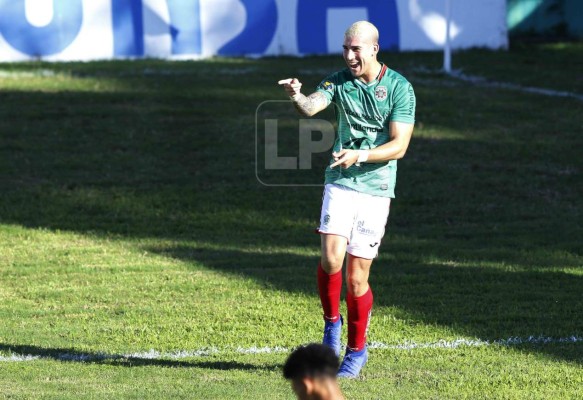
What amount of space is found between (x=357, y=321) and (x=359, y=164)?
0.98m

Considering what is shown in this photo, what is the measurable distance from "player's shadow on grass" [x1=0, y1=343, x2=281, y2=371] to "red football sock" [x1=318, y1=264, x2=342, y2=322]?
1.57 feet

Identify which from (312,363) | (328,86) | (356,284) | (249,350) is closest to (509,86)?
(249,350)

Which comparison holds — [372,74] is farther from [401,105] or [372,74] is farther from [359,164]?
[359,164]

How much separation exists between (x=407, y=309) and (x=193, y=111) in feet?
34.2

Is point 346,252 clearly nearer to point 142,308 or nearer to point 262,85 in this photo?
point 142,308

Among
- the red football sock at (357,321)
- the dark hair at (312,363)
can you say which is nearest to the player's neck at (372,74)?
the red football sock at (357,321)

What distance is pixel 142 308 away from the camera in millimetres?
9188

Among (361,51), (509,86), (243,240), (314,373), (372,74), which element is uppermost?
(361,51)

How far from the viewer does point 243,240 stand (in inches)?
492

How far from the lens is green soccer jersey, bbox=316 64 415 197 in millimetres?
7066

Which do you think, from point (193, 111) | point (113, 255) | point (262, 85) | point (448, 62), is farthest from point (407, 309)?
point (448, 62)

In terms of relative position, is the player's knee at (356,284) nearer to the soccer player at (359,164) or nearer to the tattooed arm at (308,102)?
the soccer player at (359,164)

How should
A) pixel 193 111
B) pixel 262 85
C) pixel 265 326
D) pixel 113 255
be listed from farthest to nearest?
1. pixel 262 85
2. pixel 193 111
3. pixel 113 255
4. pixel 265 326

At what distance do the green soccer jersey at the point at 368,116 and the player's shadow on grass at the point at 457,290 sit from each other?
5.73ft
